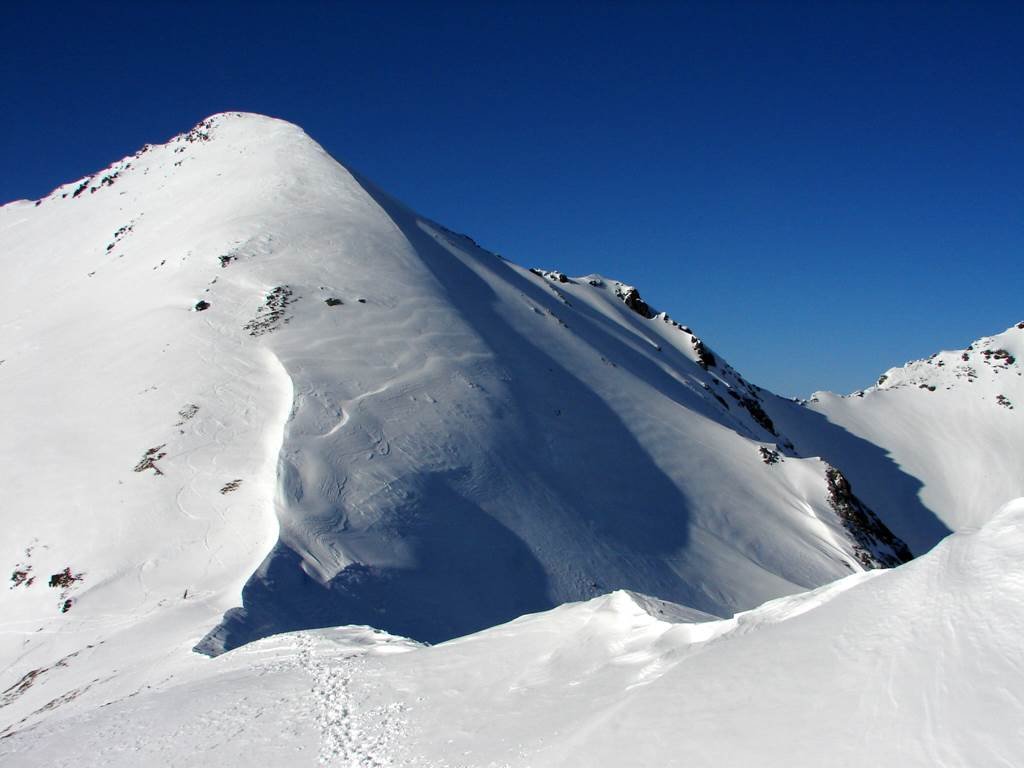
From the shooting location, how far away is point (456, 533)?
1820 centimetres

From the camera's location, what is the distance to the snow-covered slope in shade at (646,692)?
5.67 meters

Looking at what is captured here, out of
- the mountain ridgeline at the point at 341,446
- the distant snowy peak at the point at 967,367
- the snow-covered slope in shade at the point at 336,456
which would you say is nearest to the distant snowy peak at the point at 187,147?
the mountain ridgeline at the point at 341,446

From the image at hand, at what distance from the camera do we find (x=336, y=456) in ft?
60.7

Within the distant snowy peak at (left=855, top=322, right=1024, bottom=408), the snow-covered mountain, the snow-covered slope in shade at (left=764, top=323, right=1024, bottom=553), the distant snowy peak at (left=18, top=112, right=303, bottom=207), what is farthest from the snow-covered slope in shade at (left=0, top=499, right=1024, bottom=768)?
the distant snowy peak at (left=855, top=322, right=1024, bottom=408)

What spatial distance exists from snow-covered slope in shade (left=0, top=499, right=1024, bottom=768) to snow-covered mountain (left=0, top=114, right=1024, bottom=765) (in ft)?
0.87

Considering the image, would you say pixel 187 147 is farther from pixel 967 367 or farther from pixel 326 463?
pixel 967 367

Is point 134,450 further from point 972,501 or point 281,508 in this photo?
point 972,501

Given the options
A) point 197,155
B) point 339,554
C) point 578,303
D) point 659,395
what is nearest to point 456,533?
point 339,554

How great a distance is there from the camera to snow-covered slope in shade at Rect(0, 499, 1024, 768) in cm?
567

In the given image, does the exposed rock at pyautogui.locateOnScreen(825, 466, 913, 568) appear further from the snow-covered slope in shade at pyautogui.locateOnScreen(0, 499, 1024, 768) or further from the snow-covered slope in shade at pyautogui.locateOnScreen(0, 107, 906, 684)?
the snow-covered slope in shade at pyautogui.locateOnScreen(0, 499, 1024, 768)

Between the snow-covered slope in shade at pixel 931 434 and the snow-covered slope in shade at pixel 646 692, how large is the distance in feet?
165

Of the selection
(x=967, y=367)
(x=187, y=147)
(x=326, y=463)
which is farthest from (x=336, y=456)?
(x=967, y=367)

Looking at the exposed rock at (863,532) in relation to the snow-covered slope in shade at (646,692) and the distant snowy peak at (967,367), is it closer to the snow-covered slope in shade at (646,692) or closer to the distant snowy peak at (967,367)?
the snow-covered slope in shade at (646,692)

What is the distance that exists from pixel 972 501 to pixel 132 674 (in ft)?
208
